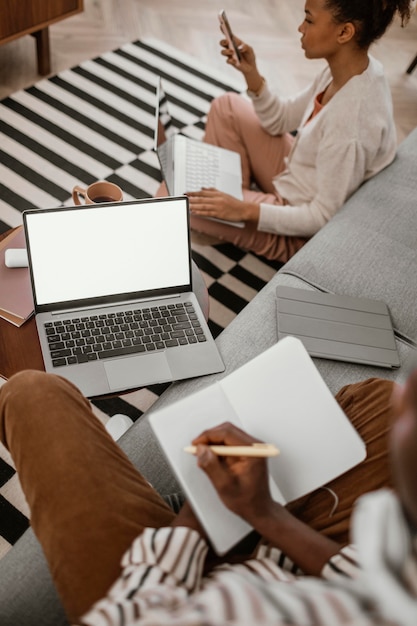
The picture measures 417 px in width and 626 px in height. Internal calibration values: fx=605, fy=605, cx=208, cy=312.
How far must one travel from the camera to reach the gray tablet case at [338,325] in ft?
4.33

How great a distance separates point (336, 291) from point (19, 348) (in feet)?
2.48

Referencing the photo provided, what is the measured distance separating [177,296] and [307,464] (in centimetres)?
48

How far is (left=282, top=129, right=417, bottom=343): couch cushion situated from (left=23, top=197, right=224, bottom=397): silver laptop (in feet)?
1.29

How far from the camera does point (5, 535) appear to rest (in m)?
1.32

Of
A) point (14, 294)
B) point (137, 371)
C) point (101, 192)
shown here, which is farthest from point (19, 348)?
point (101, 192)

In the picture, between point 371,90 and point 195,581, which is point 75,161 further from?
point 195,581

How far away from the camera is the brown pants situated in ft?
2.74

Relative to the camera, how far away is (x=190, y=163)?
179 cm

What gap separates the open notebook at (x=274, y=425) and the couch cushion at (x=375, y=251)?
48 cm

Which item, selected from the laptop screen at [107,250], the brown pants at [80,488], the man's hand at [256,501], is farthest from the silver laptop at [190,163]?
the man's hand at [256,501]

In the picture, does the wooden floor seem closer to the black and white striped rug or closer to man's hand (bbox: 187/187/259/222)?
the black and white striped rug

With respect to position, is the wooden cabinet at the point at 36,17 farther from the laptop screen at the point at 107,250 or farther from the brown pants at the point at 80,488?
the brown pants at the point at 80,488

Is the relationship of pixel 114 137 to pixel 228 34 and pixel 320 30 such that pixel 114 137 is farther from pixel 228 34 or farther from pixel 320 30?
pixel 320 30

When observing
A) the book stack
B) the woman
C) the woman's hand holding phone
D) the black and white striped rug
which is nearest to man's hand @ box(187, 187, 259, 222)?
the woman
